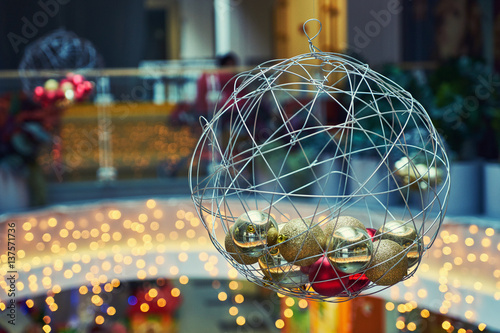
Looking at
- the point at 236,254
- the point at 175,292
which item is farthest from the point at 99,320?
the point at 236,254

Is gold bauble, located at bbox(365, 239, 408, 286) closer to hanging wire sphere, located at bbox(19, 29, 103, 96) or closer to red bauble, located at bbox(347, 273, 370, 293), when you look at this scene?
red bauble, located at bbox(347, 273, 370, 293)

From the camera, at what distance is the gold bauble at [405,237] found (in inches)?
45.4

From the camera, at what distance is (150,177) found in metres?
4.60

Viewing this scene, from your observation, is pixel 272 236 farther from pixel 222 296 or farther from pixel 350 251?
pixel 222 296

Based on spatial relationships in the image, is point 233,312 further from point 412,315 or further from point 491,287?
point 491,287

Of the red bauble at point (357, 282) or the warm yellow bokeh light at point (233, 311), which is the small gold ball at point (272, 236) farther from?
the warm yellow bokeh light at point (233, 311)

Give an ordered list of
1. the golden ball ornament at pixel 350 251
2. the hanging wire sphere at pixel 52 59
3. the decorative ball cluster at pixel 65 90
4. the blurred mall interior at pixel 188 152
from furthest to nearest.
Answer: the hanging wire sphere at pixel 52 59 < the decorative ball cluster at pixel 65 90 < the blurred mall interior at pixel 188 152 < the golden ball ornament at pixel 350 251

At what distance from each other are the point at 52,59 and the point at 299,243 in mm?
3943

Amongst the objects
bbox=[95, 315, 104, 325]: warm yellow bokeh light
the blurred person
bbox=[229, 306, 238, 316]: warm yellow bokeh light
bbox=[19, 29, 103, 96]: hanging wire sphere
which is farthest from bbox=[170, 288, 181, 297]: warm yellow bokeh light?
the blurred person

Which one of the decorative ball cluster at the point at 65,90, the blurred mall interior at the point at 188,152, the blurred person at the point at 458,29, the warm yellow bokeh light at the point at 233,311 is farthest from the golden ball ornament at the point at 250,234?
the blurred person at the point at 458,29

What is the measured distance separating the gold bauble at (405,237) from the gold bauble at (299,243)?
133 millimetres

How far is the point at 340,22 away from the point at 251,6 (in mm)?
1233

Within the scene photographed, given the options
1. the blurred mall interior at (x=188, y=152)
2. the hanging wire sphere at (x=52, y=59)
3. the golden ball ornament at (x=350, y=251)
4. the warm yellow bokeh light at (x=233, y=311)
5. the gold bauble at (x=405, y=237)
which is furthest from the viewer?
the hanging wire sphere at (x=52, y=59)

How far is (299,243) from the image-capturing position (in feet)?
3.61
